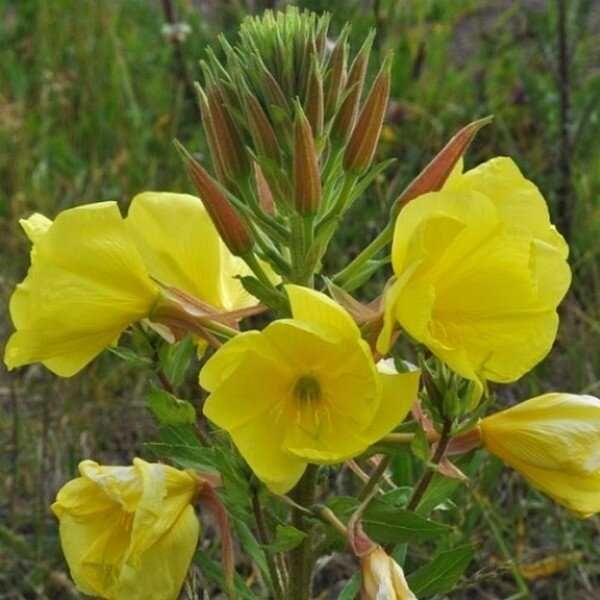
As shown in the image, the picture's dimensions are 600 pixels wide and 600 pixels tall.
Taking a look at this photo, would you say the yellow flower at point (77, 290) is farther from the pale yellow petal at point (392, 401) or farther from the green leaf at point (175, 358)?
the pale yellow petal at point (392, 401)

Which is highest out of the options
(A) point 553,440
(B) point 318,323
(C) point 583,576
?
(B) point 318,323

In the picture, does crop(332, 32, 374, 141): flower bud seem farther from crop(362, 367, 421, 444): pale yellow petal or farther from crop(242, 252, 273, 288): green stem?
crop(362, 367, 421, 444): pale yellow petal

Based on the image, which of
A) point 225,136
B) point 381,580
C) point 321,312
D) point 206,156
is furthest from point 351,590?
point 206,156

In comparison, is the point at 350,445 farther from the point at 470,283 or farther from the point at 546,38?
the point at 546,38

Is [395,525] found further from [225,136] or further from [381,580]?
[225,136]

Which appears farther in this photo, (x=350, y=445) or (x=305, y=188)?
(x=305, y=188)

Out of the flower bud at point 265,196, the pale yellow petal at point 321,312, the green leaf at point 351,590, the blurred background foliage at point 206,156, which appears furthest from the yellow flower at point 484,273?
the blurred background foliage at point 206,156

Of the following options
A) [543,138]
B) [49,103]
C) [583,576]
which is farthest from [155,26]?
[583,576]
